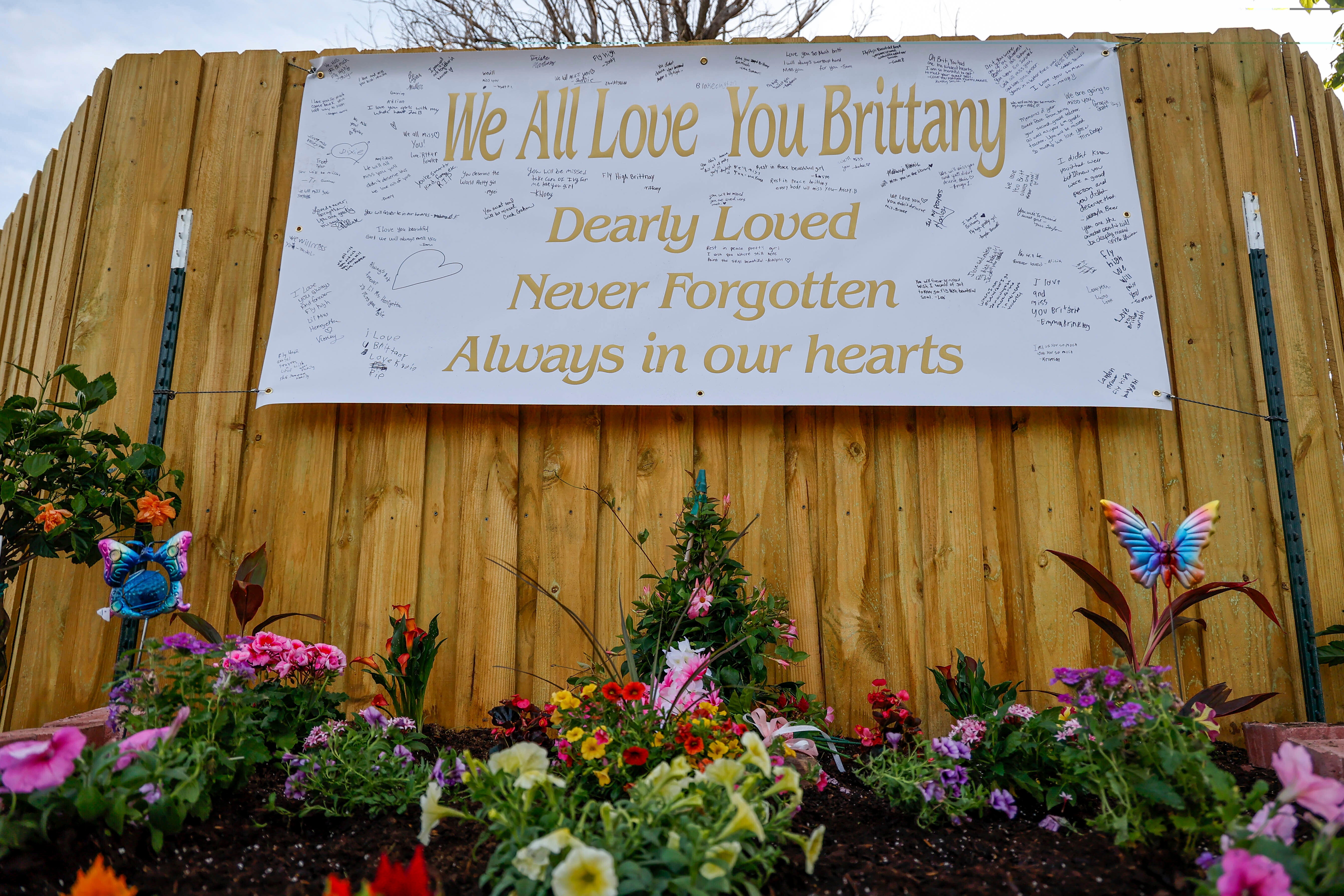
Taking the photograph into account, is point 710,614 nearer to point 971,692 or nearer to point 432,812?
point 971,692

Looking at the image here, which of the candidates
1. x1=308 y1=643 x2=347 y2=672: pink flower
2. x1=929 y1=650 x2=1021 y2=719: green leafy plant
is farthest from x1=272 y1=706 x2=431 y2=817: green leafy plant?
x1=929 y1=650 x2=1021 y2=719: green leafy plant

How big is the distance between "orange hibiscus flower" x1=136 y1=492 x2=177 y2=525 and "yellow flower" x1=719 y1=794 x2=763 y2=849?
63.2 inches

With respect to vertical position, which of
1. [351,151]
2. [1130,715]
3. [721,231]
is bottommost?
[1130,715]

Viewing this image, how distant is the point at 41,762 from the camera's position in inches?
41.3

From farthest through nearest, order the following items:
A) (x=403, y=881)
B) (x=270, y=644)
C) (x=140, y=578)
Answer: (x=140, y=578) < (x=270, y=644) < (x=403, y=881)

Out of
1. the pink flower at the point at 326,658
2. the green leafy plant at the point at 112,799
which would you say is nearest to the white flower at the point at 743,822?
the green leafy plant at the point at 112,799

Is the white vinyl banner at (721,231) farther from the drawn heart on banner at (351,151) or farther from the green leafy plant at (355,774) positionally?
the green leafy plant at (355,774)

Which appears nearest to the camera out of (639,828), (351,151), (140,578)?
(639,828)

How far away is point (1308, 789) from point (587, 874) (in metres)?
0.91

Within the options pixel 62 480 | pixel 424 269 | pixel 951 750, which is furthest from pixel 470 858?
pixel 424 269

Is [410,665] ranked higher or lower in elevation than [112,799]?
higher

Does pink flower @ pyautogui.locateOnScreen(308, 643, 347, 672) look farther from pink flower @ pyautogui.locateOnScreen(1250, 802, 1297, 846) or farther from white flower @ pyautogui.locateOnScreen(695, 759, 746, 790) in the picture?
pink flower @ pyautogui.locateOnScreen(1250, 802, 1297, 846)

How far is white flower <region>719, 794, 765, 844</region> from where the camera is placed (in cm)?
97

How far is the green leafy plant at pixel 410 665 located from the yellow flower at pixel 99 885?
0.82 m
